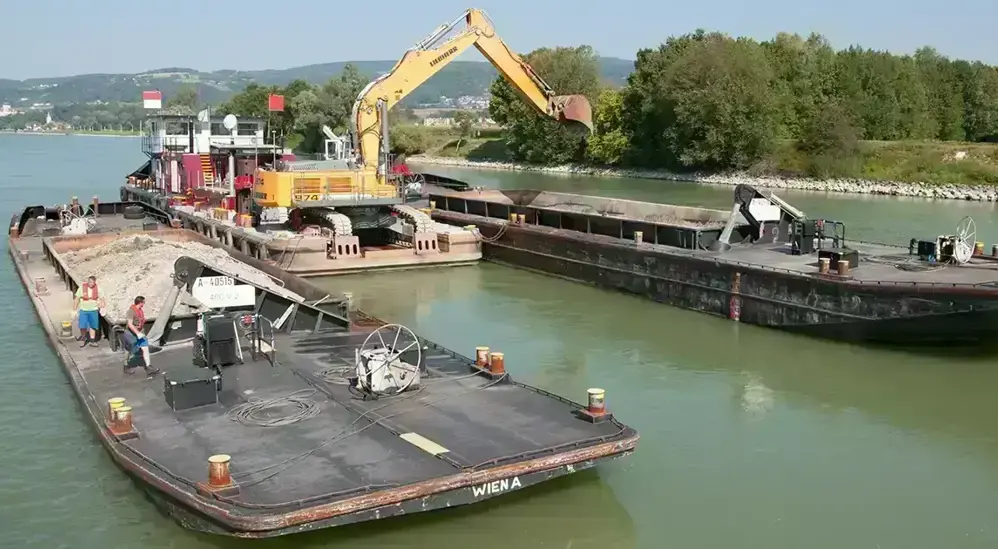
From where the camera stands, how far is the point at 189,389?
981 centimetres

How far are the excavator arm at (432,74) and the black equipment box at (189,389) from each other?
569 inches

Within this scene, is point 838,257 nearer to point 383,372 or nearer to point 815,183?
point 383,372

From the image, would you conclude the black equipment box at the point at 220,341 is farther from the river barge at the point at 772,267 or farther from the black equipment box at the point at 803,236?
the black equipment box at the point at 803,236

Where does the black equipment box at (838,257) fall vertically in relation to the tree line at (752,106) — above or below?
below

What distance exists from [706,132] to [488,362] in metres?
50.3

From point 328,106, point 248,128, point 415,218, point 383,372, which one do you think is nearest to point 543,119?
point 328,106

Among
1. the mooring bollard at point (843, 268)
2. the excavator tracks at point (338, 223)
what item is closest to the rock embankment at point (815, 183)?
the mooring bollard at point (843, 268)

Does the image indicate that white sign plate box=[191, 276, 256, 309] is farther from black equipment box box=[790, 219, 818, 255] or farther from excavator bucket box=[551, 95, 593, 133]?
excavator bucket box=[551, 95, 593, 133]

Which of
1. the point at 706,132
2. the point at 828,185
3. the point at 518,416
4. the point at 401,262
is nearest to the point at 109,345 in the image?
the point at 518,416

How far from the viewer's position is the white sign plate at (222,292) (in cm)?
1220

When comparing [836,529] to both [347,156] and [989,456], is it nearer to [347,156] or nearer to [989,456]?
[989,456]

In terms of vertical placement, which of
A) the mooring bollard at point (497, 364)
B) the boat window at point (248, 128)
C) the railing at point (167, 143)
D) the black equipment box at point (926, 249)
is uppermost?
the boat window at point (248, 128)

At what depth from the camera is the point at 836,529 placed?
8.80 meters

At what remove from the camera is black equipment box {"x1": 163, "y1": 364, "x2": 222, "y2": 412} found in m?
9.73
